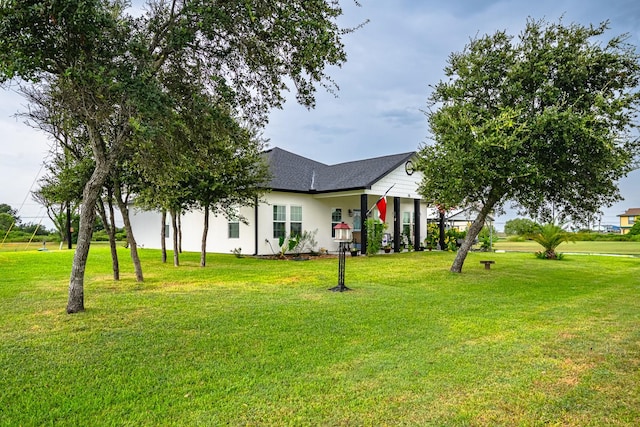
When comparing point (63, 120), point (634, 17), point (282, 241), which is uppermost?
point (634, 17)

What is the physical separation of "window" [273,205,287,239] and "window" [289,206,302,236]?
0.34 m

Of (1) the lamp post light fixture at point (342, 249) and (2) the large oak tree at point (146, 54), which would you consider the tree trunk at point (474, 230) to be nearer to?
(1) the lamp post light fixture at point (342, 249)

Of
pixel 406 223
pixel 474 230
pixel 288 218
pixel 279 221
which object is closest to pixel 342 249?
pixel 474 230

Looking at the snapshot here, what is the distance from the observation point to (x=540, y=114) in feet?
32.6

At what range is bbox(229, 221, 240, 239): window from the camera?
1852 cm

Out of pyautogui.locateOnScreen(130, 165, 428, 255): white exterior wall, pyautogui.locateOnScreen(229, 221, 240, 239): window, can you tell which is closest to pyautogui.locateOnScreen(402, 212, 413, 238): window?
pyautogui.locateOnScreen(130, 165, 428, 255): white exterior wall

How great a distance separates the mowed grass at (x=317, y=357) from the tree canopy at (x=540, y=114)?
9.95 feet

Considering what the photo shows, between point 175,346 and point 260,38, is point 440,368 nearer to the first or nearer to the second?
point 175,346

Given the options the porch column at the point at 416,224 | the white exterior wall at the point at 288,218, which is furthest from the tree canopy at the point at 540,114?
the porch column at the point at 416,224

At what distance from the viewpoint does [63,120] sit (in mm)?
7977

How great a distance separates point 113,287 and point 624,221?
3508 inches

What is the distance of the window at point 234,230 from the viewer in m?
18.5

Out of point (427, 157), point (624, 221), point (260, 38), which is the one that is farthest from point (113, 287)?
point (624, 221)

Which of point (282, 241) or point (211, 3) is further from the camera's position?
point (282, 241)
